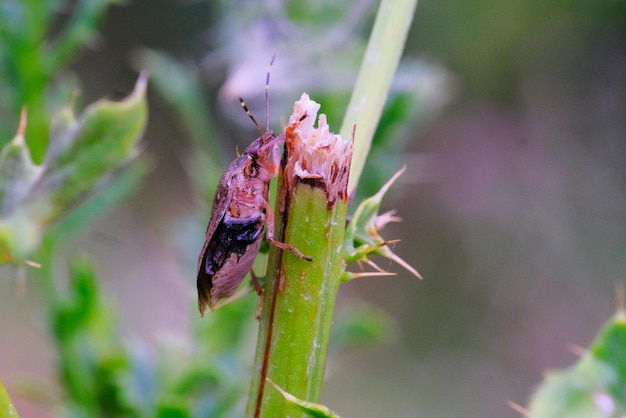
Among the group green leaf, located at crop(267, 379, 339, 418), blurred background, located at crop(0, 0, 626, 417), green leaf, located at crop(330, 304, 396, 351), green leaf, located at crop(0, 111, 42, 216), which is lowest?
green leaf, located at crop(267, 379, 339, 418)

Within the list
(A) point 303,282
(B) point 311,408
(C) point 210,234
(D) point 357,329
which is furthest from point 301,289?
(D) point 357,329

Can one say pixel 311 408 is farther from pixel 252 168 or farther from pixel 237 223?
pixel 252 168

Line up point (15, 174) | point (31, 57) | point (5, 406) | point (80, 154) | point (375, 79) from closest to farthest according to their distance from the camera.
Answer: point (5, 406), point (375, 79), point (15, 174), point (80, 154), point (31, 57)

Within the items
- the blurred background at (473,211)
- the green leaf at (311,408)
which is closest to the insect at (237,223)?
the green leaf at (311,408)

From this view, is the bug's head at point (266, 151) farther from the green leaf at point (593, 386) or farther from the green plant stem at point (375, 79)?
the green leaf at point (593, 386)

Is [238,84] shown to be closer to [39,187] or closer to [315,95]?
[315,95]

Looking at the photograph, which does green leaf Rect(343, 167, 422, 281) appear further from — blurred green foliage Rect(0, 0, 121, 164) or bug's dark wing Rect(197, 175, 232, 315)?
blurred green foliage Rect(0, 0, 121, 164)

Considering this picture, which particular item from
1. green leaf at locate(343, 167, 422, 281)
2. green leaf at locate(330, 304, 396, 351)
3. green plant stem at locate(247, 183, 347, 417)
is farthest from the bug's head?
green leaf at locate(330, 304, 396, 351)

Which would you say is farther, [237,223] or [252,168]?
[252,168]
